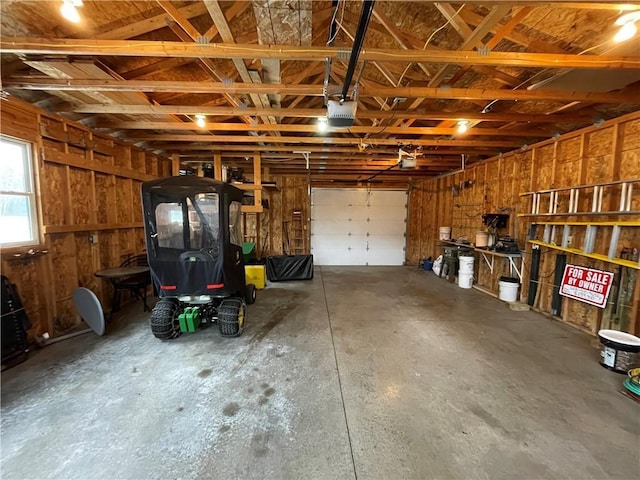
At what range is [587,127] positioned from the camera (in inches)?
148

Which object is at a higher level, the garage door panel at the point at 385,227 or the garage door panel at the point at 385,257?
the garage door panel at the point at 385,227

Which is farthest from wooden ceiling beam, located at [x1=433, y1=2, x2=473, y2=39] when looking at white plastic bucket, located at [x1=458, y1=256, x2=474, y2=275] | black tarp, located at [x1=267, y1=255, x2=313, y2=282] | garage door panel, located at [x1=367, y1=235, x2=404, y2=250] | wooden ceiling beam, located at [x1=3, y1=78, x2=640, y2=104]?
garage door panel, located at [x1=367, y1=235, x2=404, y2=250]

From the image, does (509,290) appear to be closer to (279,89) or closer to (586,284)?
(586,284)

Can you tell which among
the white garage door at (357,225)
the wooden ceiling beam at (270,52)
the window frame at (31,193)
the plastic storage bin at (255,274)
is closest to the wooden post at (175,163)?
the plastic storage bin at (255,274)

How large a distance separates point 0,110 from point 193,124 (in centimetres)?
193

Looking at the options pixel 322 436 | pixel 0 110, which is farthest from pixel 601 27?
pixel 0 110

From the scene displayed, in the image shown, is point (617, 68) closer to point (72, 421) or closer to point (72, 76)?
point (72, 76)

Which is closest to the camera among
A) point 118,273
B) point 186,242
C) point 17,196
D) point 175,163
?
point 17,196

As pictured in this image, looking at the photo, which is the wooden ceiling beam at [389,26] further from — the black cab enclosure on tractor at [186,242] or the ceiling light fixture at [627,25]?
the black cab enclosure on tractor at [186,242]

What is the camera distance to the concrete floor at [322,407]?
1.70 m

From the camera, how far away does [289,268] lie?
6.71 metres

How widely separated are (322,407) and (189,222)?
245cm

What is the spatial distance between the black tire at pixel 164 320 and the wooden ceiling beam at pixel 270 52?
2.59 metres

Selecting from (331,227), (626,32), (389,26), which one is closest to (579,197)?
(626,32)
